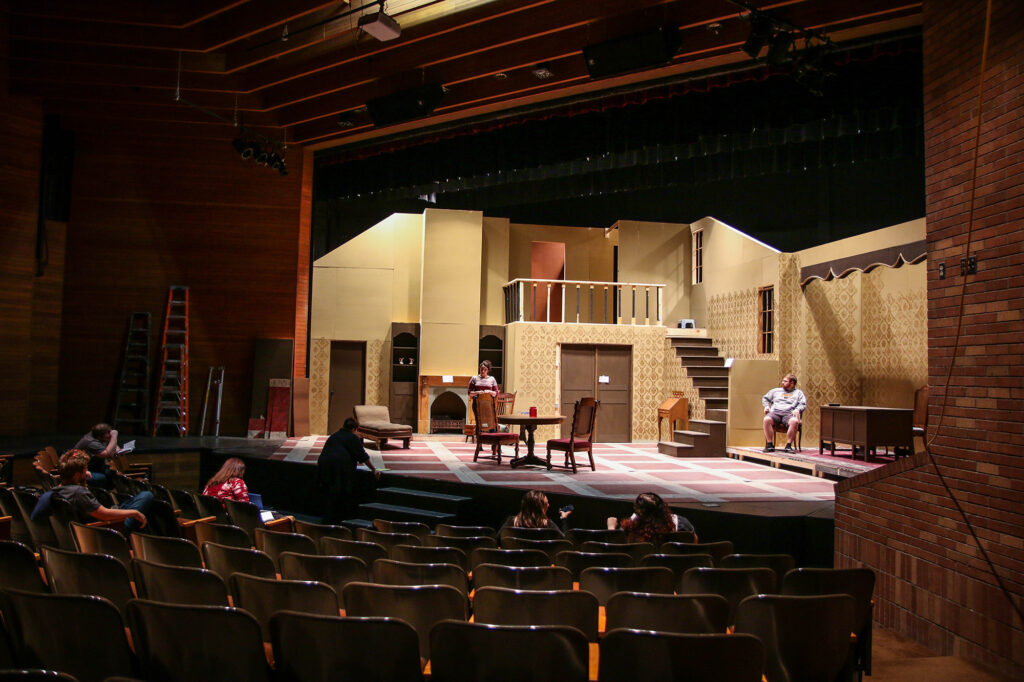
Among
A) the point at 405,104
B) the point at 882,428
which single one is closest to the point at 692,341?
the point at 882,428

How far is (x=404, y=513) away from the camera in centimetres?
692

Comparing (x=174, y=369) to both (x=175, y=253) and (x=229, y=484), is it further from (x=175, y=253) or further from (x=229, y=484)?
(x=229, y=484)

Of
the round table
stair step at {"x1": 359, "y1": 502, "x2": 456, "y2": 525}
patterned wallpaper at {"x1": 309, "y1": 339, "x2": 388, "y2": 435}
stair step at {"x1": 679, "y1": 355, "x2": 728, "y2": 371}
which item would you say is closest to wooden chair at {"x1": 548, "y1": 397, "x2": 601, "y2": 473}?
the round table

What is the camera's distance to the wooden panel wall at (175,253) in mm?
10336

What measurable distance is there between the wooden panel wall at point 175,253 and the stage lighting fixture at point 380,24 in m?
4.63

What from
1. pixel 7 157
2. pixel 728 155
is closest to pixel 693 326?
pixel 728 155

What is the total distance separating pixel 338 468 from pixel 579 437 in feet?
9.96

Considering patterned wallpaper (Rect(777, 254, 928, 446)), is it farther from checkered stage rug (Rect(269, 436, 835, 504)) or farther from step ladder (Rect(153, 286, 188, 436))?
step ladder (Rect(153, 286, 188, 436))

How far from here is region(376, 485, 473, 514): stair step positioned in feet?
22.5

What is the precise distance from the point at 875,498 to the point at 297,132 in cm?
907

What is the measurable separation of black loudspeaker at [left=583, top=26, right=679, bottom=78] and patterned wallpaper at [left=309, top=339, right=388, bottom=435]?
762 cm

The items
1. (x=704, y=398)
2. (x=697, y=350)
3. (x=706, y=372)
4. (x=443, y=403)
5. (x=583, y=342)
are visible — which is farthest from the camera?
(x=443, y=403)

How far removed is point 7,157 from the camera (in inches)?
359

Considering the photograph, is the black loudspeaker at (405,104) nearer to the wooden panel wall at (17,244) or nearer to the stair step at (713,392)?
the wooden panel wall at (17,244)
